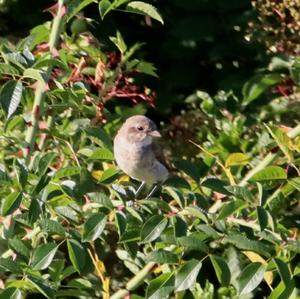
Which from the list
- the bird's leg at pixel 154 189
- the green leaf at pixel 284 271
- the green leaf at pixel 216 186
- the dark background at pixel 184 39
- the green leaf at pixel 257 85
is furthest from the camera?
the dark background at pixel 184 39

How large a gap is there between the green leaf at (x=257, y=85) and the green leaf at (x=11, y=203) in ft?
5.71

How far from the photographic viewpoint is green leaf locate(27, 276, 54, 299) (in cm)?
286

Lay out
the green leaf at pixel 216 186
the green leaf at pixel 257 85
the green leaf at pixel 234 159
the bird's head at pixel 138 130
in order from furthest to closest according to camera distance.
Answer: the green leaf at pixel 257 85 < the bird's head at pixel 138 130 < the green leaf at pixel 234 159 < the green leaf at pixel 216 186

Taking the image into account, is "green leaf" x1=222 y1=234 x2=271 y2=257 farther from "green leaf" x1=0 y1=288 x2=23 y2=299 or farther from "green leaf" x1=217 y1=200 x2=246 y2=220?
"green leaf" x1=0 y1=288 x2=23 y2=299

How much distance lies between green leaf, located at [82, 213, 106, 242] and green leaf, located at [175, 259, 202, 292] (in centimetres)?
28

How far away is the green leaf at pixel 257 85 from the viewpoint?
432 centimetres

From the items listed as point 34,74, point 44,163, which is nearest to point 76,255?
point 44,163

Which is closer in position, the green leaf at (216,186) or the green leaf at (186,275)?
the green leaf at (186,275)

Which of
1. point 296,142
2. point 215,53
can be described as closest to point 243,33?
point 215,53

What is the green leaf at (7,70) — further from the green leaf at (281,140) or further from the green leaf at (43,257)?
the green leaf at (281,140)

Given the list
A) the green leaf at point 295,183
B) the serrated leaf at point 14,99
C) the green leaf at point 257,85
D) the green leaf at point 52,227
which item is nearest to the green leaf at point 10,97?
the serrated leaf at point 14,99

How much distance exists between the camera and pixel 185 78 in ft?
16.7

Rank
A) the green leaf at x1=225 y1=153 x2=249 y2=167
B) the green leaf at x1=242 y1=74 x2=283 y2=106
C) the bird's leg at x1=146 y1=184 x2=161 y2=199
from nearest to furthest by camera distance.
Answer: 1. the green leaf at x1=225 y1=153 x2=249 y2=167
2. the bird's leg at x1=146 y1=184 x2=161 y2=199
3. the green leaf at x1=242 y1=74 x2=283 y2=106

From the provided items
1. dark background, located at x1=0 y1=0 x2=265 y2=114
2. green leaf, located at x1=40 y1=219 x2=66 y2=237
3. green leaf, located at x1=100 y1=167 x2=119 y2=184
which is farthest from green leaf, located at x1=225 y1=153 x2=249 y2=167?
dark background, located at x1=0 y1=0 x2=265 y2=114
